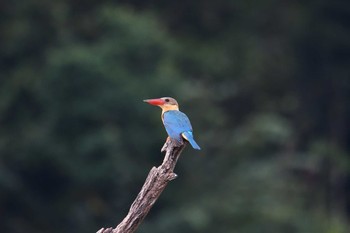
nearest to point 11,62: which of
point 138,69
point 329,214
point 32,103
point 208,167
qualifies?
point 32,103

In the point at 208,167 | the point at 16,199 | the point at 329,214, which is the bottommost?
the point at 16,199

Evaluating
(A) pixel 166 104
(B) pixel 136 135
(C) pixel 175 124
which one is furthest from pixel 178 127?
(B) pixel 136 135

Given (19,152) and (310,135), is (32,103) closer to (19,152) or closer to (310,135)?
(19,152)

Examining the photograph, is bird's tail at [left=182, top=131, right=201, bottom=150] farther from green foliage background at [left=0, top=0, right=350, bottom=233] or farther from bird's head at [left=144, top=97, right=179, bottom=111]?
green foliage background at [left=0, top=0, right=350, bottom=233]

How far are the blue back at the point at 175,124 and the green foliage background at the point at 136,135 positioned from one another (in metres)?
12.9

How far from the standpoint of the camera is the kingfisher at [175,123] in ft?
30.3

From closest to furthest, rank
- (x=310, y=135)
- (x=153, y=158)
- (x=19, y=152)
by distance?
(x=153, y=158), (x=19, y=152), (x=310, y=135)

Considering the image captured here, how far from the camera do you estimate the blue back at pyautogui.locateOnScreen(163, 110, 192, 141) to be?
9224 mm

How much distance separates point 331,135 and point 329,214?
2.61 metres

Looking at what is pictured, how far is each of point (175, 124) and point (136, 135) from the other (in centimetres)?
1445

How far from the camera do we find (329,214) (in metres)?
28.0

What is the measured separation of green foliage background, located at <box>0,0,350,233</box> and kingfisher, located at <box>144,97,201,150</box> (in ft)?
40.9

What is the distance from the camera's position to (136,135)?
78.8ft

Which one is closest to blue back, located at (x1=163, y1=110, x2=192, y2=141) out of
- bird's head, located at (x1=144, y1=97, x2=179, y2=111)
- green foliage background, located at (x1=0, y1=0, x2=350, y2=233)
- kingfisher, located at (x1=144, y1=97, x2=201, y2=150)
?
kingfisher, located at (x1=144, y1=97, x2=201, y2=150)
